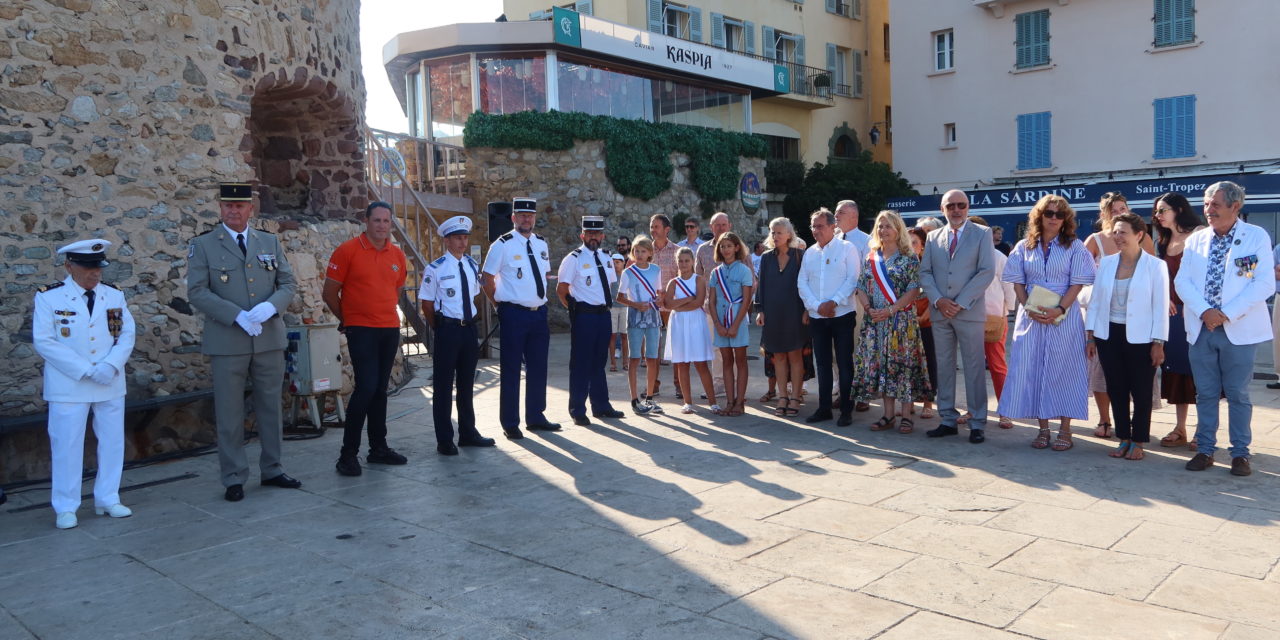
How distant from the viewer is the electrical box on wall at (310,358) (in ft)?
25.9

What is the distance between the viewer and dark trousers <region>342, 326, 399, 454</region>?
21.2ft

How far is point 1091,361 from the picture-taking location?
702 cm

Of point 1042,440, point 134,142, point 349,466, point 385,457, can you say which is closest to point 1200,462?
point 1042,440

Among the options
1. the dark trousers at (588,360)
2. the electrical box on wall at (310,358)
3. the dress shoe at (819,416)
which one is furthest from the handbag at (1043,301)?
the electrical box on wall at (310,358)

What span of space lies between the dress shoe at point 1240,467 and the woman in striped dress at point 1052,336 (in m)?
0.95

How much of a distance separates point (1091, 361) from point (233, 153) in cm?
697

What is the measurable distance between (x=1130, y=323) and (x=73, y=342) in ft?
20.9

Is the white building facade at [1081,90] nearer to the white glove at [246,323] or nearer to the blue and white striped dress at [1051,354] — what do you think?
the blue and white striped dress at [1051,354]

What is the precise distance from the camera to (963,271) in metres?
6.84

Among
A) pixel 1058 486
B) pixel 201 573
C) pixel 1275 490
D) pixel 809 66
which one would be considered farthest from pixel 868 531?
pixel 809 66

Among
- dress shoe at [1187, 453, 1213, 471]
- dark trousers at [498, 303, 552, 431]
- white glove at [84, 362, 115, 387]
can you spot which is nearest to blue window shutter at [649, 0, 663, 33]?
dark trousers at [498, 303, 552, 431]

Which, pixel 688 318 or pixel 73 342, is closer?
pixel 73 342

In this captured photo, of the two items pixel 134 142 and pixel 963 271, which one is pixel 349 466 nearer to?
pixel 134 142

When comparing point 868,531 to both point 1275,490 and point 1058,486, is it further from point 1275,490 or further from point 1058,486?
point 1275,490
